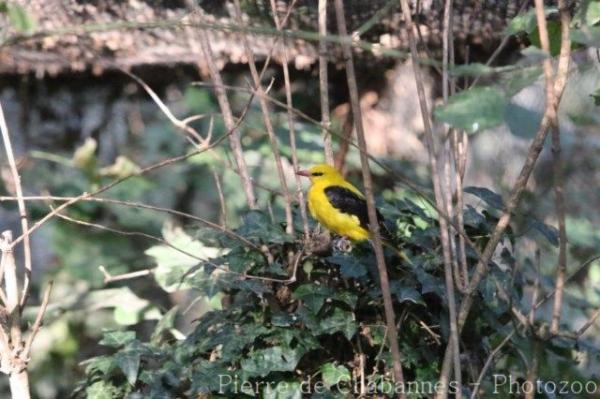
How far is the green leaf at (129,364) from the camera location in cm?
271

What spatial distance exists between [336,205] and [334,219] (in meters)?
0.23

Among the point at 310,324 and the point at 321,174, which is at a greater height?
the point at 321,174

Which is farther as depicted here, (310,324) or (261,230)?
(261,230)

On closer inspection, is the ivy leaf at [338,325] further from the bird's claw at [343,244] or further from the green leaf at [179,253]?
the green leaf at [179,253]

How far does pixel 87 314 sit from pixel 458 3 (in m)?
2.65

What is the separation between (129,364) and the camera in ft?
8.93

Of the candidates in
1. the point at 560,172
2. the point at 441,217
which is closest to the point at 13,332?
the point at 441,217

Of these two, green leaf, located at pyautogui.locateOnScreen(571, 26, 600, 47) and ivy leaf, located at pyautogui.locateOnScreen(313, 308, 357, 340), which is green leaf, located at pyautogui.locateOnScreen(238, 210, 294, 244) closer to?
ivy leaf, located at pyautogui.locateOnScreen(313, 308, 357, 340)

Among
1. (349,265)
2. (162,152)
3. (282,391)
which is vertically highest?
(162,152)

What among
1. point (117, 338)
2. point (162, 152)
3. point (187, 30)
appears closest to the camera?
point (117, 338)

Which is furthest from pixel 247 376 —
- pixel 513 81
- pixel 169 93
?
pixel 169 93

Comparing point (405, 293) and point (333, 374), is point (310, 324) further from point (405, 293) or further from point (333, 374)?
point (405, 293)

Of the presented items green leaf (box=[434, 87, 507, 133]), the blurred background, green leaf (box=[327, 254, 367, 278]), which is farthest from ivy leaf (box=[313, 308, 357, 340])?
the blurred background

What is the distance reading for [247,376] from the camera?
100 inches
